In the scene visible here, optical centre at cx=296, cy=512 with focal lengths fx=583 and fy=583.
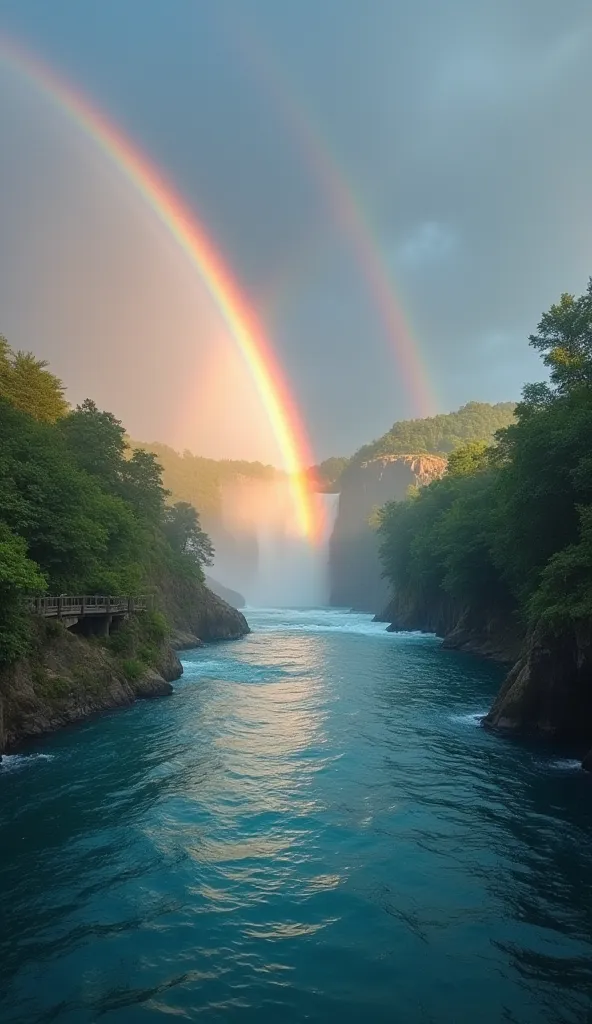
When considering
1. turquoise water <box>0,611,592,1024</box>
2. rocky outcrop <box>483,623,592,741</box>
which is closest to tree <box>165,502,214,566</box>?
turquoise water <box>0,611,592,1024</box>

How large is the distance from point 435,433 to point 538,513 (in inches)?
6466

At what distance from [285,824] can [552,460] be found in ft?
59.8

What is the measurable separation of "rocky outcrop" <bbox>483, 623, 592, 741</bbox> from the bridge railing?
19154mm

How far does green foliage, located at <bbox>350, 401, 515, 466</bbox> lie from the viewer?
579 ft

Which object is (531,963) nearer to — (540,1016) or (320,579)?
(540,1016)

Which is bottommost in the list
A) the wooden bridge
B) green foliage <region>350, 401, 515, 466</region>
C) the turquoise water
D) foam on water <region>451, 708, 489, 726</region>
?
the turquoise water

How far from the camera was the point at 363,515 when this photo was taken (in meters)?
147

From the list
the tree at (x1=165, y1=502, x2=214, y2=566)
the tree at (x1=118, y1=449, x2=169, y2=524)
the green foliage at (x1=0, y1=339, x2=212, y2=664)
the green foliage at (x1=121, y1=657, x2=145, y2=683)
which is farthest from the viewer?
the tree at (x1=165, y1=502, x2=214, y2=566)

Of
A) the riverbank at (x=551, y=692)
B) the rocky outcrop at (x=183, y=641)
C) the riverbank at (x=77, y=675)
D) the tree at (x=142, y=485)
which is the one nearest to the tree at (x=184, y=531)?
the tree at (x=142, y=485)

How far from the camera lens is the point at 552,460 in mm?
24688

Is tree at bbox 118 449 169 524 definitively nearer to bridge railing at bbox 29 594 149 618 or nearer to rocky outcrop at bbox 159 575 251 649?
rocky outcrop at bbox 159 575 251 649

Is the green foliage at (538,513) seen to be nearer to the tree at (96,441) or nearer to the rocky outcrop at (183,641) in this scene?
the rocky outcrop at (183,641)

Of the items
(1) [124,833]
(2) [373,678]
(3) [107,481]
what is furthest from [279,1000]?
(3) [107,481]

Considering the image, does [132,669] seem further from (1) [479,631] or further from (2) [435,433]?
(2) [435,433]
